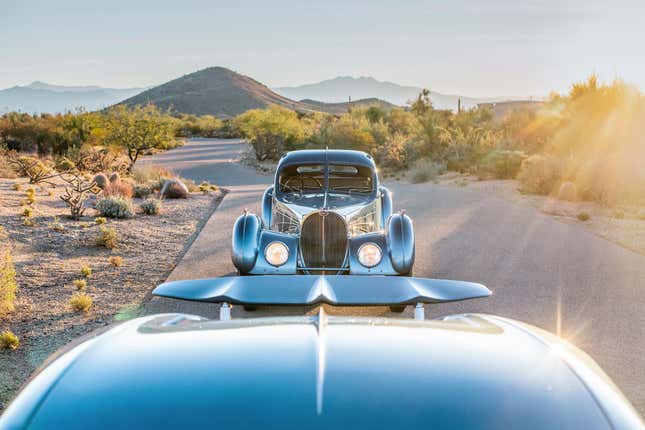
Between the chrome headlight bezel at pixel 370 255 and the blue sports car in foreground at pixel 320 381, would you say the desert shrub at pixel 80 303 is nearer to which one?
the chrome headlight bezel at pixel 370 255

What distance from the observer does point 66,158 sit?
969 inches

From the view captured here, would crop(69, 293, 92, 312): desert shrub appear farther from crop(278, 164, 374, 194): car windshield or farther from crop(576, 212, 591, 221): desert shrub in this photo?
crop(576, 212, 591, 221): desert shrub

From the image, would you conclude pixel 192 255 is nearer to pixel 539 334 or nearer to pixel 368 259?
pixel 368 259

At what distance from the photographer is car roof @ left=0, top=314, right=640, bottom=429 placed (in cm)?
148

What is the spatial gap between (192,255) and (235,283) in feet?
25.5

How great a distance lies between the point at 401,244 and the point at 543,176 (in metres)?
13.4

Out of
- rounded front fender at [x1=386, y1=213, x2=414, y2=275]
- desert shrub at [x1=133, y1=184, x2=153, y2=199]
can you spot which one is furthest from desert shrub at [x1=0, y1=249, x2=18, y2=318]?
desert shrub at [x1=133, y1=184, x2=153, y2=199]

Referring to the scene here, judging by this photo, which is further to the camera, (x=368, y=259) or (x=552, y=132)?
(x=552, y=132)

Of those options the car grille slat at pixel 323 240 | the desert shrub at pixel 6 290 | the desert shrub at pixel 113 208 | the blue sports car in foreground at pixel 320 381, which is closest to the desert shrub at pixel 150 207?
the desert shrub at pixel 113 208

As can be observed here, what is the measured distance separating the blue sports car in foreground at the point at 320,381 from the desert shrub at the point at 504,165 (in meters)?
22.7

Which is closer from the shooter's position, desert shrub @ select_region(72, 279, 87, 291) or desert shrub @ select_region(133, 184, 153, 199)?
desert shrub @ select_region(72, 279, 87, 291)

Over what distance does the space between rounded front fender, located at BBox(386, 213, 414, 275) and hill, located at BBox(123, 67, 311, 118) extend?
12674 cm

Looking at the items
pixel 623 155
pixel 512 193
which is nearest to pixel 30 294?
pixel 512 193

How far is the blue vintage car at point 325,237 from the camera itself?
7188mm
